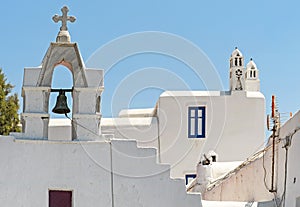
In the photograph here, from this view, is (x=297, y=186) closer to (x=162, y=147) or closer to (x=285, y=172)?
(x=285, y=172)

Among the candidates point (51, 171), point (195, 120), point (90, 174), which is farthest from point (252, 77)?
point (51, 171)

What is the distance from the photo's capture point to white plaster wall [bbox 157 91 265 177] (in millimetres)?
24656

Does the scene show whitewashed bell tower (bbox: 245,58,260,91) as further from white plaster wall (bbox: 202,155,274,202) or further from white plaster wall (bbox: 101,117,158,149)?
white plaster wall (bbox: 202,155,274,202)

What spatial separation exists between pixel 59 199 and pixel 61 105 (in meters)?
1.99

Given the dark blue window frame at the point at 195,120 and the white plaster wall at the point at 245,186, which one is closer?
the white plaster wall at the point at 245,186

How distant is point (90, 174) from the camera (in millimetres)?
14102

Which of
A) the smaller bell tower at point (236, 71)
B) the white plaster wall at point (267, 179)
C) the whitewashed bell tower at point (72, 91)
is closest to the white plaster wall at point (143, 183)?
the whitewashed bell tower at point (72, 91)

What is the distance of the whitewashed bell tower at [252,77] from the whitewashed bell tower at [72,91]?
14.3 m

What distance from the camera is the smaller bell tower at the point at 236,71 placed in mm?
26109

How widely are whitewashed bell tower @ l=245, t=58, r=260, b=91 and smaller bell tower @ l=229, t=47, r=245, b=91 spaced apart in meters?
1.12

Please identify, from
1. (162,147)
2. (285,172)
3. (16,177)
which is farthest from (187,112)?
(16,177)

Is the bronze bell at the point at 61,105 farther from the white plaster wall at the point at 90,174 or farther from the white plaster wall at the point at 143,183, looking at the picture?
the white plaster wall at the point at 143,183

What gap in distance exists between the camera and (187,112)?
81.7 ft

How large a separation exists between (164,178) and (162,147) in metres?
10.5
